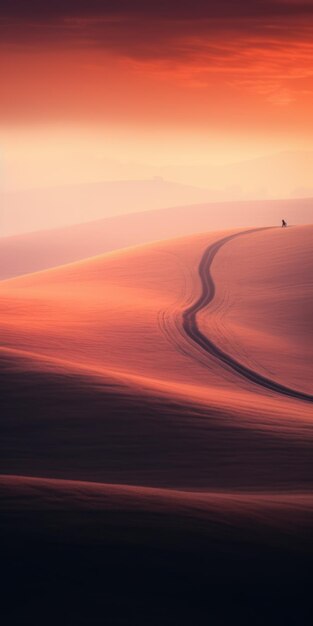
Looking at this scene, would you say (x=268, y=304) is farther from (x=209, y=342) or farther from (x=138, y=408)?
(x=138, y=408)

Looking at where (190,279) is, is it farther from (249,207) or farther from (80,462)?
(249,207)

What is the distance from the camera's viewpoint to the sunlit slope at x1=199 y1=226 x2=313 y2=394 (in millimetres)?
25875

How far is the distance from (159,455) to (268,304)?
916 inches

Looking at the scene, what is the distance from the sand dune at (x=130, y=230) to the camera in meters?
121

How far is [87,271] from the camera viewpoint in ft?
158

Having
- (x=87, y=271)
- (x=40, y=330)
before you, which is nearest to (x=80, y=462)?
(x=40, y=330)

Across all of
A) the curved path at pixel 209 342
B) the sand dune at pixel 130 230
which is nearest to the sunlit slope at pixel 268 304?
the curved path at pixel 209 342

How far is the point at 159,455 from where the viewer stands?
1277 cm

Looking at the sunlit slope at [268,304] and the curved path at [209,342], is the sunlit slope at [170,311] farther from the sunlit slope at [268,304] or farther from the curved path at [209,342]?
the curved path at [209,342]

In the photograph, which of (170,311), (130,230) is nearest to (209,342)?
(170,311)

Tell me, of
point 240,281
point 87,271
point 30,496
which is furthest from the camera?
point 87,271

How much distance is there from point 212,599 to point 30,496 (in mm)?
2413

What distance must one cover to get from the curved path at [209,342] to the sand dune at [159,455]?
11 cm

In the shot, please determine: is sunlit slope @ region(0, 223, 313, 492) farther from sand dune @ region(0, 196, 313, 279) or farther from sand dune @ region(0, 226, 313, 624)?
sand dune @ region(0, 196, 313, 279)
